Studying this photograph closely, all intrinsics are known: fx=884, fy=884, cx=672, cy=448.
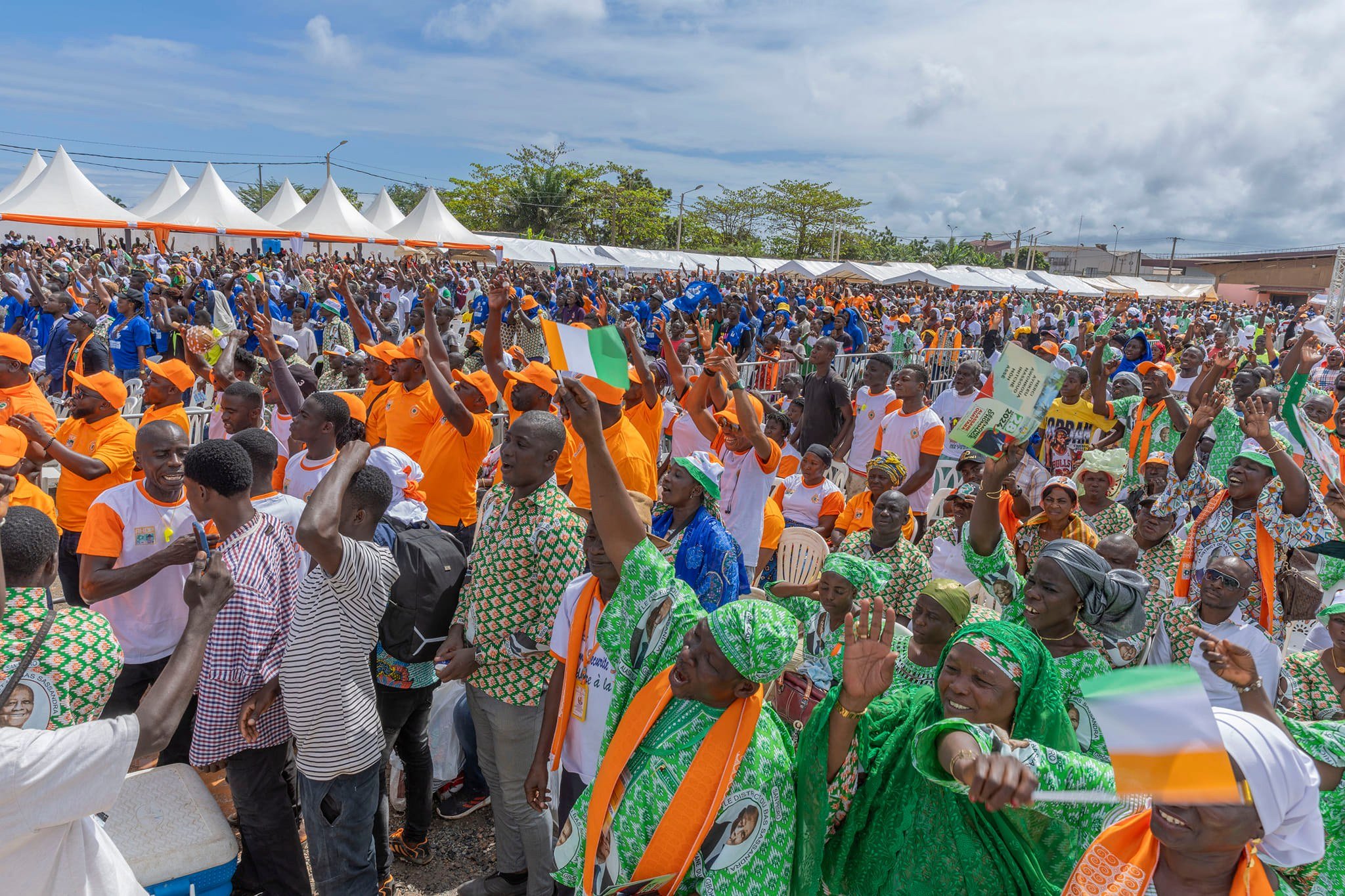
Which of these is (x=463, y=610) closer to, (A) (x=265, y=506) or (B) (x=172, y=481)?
(A) (x=265, y=506)

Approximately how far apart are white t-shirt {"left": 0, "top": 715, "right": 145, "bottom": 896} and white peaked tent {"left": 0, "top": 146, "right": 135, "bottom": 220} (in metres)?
29.8

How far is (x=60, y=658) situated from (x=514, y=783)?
1742mm

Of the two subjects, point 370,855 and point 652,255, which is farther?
point 652,255

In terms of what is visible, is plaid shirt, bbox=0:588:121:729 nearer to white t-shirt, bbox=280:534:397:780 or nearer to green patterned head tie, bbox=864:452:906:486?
white t-shirt, bbox=280:534:397:780

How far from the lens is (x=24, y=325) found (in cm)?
1206

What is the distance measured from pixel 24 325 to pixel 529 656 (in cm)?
1230

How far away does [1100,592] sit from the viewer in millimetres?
3102

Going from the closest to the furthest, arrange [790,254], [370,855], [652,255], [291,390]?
1. [370,855]
2. [291,390]
3. [652,255]
4. [790,254]

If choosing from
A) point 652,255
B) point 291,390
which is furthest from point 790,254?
point 291,390

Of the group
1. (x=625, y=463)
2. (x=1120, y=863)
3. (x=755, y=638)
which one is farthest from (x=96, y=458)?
(x=1120, y=863)

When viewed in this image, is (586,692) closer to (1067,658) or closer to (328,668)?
(328,668)

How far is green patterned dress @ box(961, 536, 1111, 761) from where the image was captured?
2533 mm

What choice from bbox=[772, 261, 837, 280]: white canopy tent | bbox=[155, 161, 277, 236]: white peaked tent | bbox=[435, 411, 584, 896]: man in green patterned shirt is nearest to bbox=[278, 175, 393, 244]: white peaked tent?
bbox=[155, 161, 277, 236]: white peaked tent

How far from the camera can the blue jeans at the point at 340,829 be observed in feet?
10.1
